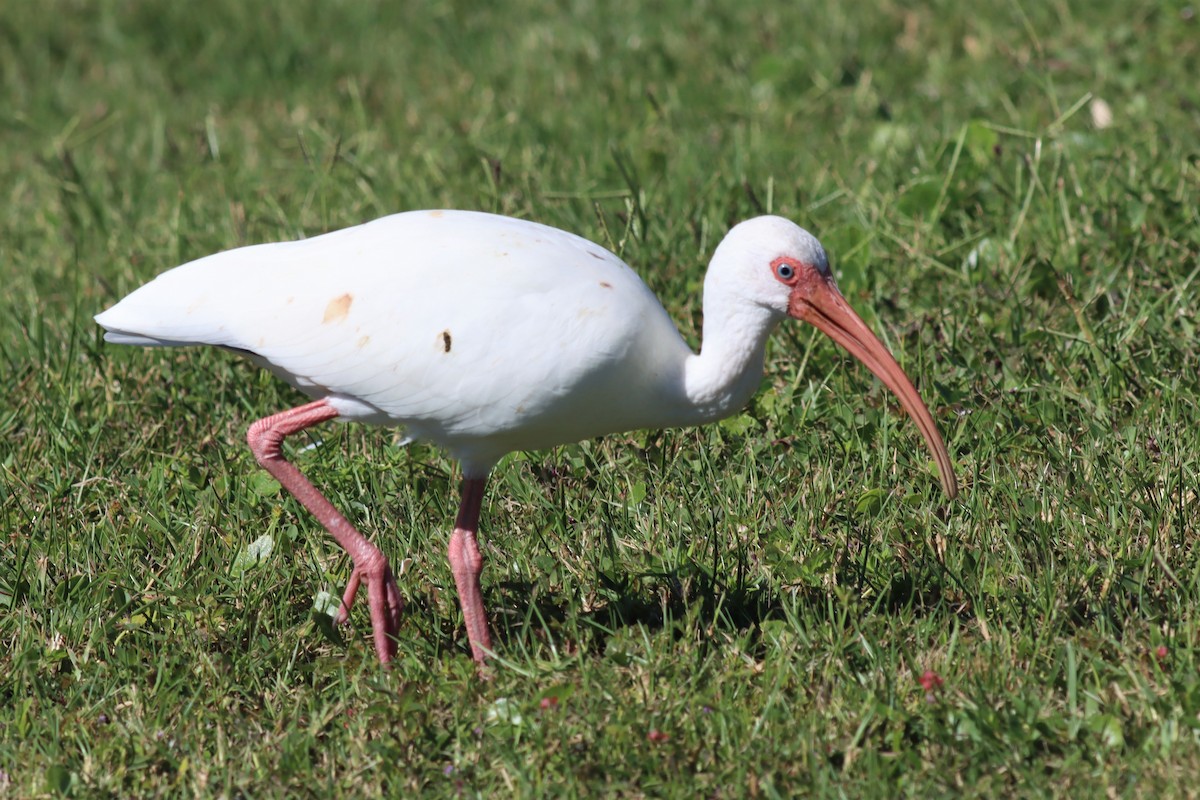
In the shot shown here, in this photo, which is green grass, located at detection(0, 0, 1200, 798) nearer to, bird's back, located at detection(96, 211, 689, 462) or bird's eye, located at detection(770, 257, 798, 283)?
bird's back, located at detection(96, 211, 689, 462)

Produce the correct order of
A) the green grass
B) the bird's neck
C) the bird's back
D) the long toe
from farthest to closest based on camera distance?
the long toe
the bird's neck
the bird's back
the green grass

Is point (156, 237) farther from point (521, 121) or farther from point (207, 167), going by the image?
point (521, 121)

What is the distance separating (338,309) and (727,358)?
38.6 inches

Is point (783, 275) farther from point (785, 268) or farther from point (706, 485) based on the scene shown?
point (706, 485)

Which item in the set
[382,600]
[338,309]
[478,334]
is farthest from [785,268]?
[382,600]

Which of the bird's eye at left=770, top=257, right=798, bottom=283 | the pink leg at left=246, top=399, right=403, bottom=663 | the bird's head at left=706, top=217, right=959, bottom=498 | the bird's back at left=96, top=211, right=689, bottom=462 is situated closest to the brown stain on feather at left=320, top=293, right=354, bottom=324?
the bird's back at left=96, top=211, right=689, bottom=462

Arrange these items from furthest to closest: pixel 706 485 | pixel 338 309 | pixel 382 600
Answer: pixel 706 485 → pixel 382 600 → pixel 338 309

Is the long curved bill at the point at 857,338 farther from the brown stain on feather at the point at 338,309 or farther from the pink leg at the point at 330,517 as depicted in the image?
the pink leg at the point at 330,517

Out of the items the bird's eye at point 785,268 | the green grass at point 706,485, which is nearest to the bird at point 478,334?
the bird's eye at point 785,268

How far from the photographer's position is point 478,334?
3.60 m

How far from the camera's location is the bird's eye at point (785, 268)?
3.64 metres

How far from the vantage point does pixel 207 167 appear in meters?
7.29

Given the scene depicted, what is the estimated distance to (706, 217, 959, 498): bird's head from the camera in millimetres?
3645

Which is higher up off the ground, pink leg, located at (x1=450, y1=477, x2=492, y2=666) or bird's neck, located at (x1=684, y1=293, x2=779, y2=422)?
bird's neck, located at (x1=684, y1=293, x2=779, y2=422)
